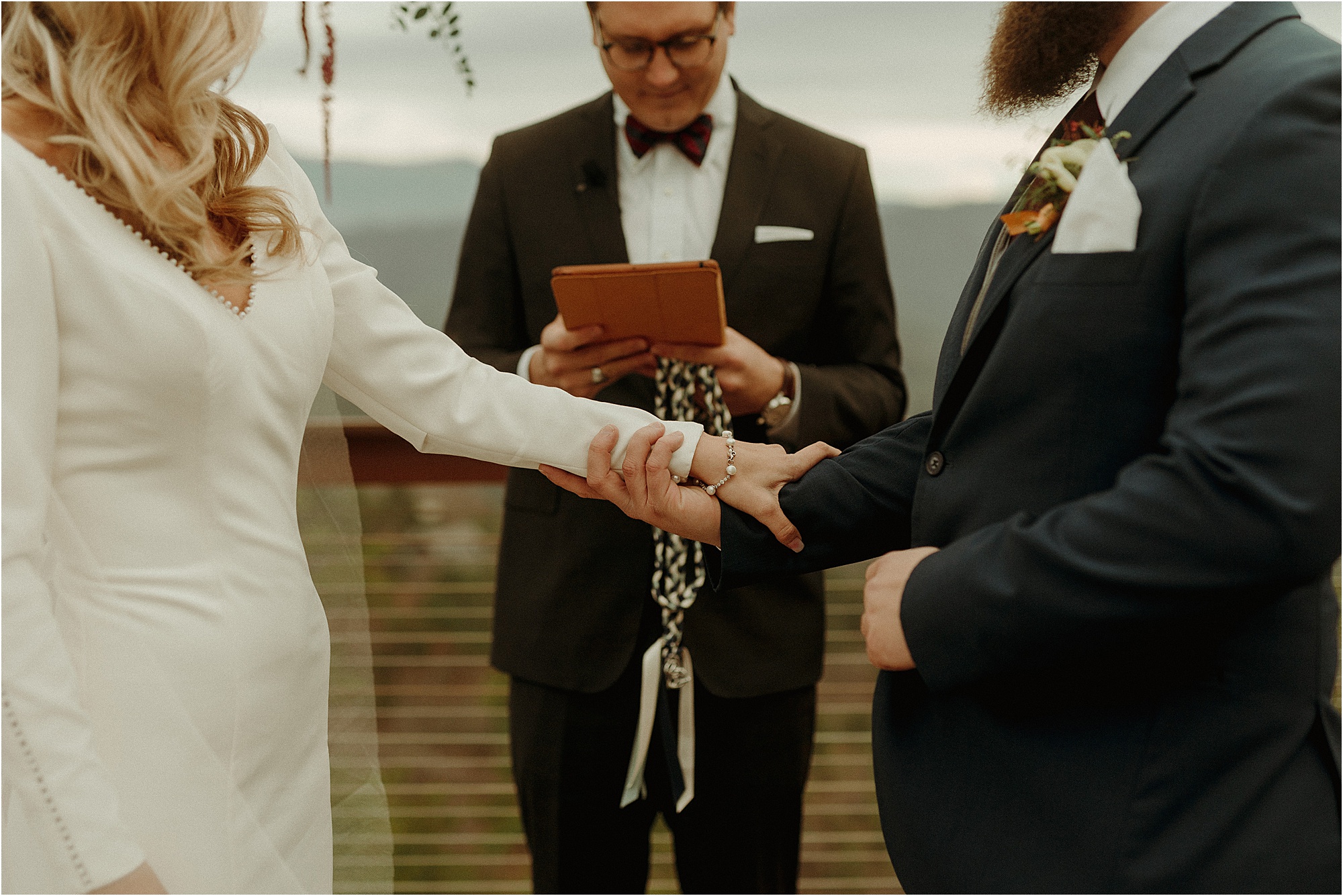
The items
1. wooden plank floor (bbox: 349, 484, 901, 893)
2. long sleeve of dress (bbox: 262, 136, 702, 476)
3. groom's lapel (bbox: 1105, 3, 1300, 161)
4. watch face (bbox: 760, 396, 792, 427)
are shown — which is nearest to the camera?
groom's lapel (bbox: 1105, 3, 1300, 161)

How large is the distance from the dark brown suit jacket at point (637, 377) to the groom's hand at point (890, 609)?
2.62 feet

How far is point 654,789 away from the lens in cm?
203

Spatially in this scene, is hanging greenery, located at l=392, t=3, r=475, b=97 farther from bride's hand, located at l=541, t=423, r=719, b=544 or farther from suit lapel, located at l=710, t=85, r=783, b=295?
bride's hand, located at l=541, t=423, r=719, b=544

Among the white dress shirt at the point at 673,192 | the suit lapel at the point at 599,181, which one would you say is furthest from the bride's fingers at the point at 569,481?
the suit lapel at the point at 599,181

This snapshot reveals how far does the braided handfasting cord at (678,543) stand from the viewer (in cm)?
192

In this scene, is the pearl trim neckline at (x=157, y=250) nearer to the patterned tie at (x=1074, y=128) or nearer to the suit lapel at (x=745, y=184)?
the patterned tie at (x=1074, y=128)

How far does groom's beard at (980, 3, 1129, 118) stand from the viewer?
1.17m

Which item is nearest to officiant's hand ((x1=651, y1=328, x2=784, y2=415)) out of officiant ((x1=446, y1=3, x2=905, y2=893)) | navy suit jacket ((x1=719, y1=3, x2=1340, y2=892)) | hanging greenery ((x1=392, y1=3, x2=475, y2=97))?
officiant ((x1=446, y1=3, x2=905, y2=893))

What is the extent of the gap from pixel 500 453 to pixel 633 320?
33cm

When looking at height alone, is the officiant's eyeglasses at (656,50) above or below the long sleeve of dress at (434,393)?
above

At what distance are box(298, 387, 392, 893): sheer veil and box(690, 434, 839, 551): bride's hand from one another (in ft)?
1.71

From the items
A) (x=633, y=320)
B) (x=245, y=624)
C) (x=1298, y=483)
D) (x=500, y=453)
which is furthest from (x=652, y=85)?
(x=1298, y=483)

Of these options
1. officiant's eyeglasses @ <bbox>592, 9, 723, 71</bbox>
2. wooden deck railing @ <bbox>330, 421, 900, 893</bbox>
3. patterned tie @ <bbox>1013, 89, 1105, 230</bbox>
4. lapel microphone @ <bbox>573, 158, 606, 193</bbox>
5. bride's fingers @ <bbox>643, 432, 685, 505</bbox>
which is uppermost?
officiant's eyeglasses @ <bbox>592, 9, 723, 71</bbox>

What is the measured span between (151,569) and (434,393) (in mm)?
528
